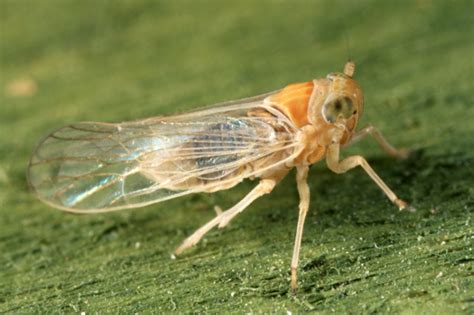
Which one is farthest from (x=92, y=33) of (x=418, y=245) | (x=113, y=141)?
(x=418, y=245)

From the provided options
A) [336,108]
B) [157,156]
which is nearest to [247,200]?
[157,156]

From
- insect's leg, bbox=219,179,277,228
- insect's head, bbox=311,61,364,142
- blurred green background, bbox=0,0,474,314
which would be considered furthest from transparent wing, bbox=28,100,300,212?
blurred green background, bbox=0,0,474,314

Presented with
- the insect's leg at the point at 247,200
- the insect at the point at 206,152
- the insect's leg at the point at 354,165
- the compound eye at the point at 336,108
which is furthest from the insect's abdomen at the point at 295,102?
the insect's leg at the point at 247,200

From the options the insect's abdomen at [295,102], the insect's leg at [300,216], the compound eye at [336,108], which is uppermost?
the insect's abdomen at [295,102]

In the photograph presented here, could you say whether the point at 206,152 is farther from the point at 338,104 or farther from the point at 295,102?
the point at 338,104

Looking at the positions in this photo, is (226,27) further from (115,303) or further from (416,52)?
(115,303)

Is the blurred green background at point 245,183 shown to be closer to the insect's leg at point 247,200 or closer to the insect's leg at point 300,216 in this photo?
the insect's leg at point 300,216

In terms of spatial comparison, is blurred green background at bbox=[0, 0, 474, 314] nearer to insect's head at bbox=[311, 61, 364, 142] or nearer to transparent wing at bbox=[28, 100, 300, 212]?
transparent wing at bbox=[28, 100, 300, 212]
